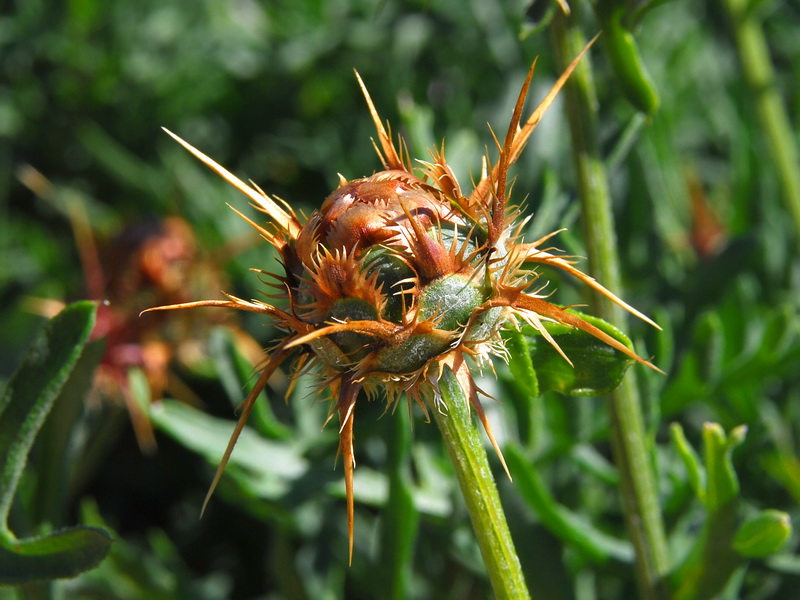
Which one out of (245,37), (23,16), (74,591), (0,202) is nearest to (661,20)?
(245,37)

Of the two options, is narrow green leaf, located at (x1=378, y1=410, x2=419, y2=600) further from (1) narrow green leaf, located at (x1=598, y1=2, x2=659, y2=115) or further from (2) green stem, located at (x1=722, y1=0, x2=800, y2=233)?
(2) green stem, located at (x1=722, y1=0, x2=800, y2=233)

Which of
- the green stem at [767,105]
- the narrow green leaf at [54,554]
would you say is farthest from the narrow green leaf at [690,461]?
the green stem at [767,105]

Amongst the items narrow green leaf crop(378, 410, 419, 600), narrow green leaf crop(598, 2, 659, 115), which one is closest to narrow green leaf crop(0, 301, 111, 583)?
narrow green leaf crop(378, 410, 419, 600)

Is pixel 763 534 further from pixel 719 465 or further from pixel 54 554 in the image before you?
pixel 54 554

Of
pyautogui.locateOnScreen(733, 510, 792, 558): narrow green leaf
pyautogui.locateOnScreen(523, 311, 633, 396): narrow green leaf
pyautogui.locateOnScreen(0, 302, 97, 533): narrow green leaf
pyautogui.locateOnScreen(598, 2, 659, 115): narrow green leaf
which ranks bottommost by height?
pyautogui.locateOnScreen(733, 510, 792, 558): narrow green leaf

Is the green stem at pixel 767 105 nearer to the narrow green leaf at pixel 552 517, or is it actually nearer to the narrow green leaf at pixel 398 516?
the narrow green leaf at pixel 552 517

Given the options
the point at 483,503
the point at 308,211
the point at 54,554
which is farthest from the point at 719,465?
the point at 308,211
